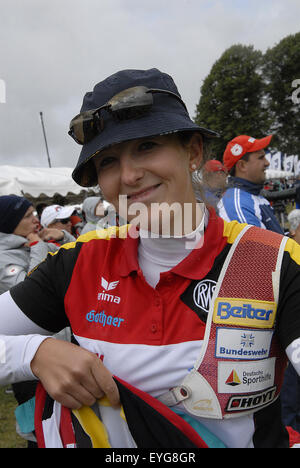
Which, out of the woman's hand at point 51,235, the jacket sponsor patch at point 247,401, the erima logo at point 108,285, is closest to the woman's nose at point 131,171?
the erima logo at point 108,285

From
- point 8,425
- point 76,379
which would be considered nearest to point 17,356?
point 76,379

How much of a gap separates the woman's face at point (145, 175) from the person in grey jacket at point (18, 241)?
1.82 m

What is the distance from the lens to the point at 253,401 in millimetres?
1006

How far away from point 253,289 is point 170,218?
1.13 feet

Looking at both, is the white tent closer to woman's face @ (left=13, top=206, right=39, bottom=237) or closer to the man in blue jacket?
Result: woman's face @ (left=13, top=206, right=39, bottom=237)

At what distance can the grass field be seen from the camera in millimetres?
3236

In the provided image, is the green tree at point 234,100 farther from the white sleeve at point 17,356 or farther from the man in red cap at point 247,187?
the white sleeve at point 17,356

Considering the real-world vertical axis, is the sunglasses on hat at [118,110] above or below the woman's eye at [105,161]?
above

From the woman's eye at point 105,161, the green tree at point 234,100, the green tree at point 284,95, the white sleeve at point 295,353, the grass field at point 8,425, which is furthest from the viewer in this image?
the green tree at point 234,100

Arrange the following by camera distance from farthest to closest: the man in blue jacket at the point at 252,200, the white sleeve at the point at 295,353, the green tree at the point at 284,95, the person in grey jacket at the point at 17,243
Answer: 1. the green tree at the point at 284,95
2. the man in blue jacket at the point at 252,200
3. the person in grey jacket at the point at 17,243
4. the white sleeve at the point at 295,353

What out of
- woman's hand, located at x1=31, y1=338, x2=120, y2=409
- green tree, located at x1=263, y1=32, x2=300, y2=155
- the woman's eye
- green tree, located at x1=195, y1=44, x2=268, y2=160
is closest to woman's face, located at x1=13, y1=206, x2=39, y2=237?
the woman's eye

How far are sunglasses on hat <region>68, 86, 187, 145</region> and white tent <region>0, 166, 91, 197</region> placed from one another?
6706mm

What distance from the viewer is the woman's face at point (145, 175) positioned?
112 cm

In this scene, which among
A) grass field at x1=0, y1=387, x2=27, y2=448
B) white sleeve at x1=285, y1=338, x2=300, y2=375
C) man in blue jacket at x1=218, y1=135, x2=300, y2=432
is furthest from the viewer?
grass field at x1=0, y1=387, x2=27, y2=448
